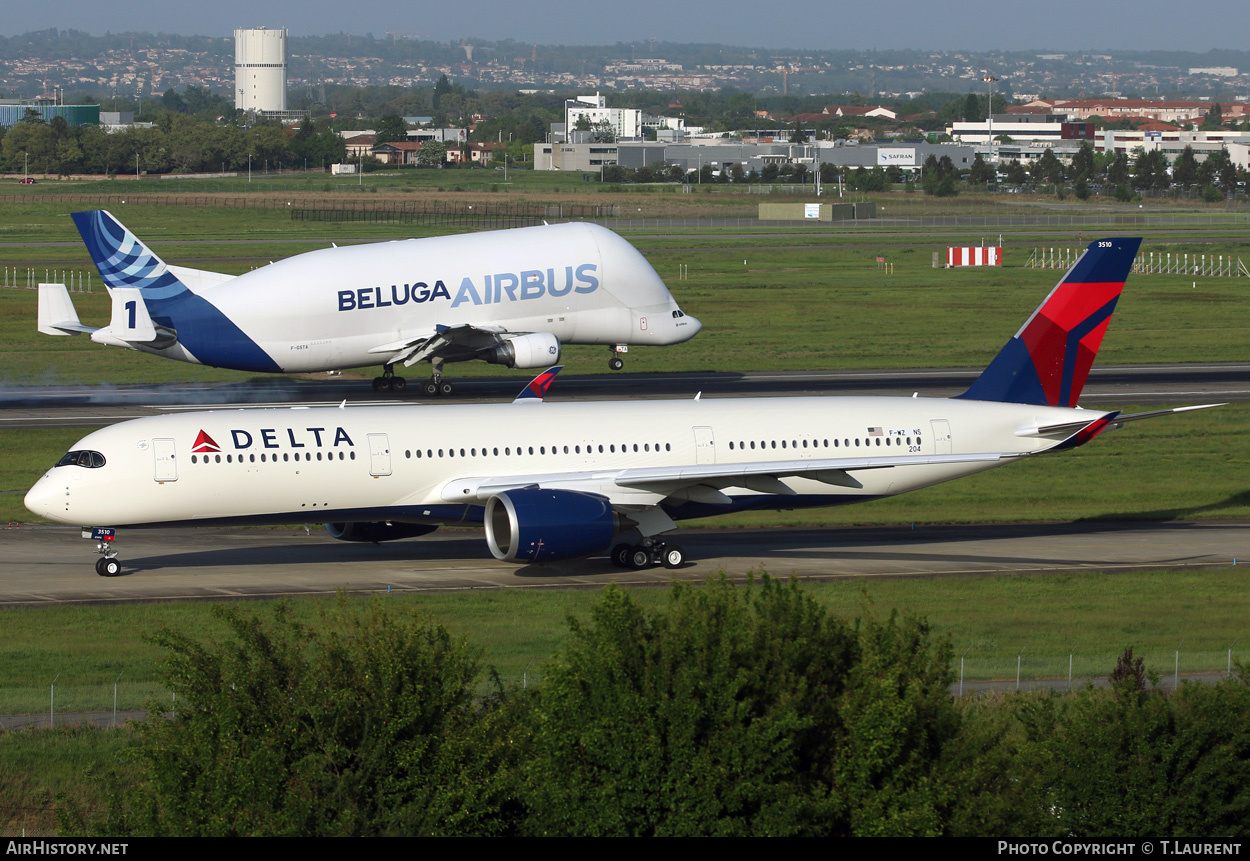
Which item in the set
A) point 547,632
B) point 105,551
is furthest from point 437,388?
point 547,632

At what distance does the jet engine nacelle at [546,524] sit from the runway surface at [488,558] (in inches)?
57.3

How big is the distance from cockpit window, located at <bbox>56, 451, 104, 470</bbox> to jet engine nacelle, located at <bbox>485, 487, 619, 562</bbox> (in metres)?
9.98

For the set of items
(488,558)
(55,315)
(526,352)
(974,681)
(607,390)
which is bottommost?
(488,558)

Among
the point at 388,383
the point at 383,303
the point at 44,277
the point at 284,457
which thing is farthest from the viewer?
the point at 44,277

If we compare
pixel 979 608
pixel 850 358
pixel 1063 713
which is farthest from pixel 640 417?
pixel 850 358

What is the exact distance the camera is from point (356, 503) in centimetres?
3816

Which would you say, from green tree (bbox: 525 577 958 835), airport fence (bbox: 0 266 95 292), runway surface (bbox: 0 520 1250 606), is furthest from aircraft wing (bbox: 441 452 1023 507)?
airport fence (bbox: 0 266 95 292)

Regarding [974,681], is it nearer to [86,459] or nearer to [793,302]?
[86,459]

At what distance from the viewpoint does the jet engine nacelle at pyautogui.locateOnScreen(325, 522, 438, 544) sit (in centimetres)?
4028

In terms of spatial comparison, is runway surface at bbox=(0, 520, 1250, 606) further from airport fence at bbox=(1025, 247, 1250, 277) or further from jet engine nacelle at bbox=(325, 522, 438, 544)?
airport fence at bbox=(1025, 247, 1250, 277)

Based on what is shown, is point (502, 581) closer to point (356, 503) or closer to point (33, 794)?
point (356, 503)

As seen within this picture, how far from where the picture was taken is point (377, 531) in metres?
40.3

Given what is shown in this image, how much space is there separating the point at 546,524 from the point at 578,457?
3.50 metres

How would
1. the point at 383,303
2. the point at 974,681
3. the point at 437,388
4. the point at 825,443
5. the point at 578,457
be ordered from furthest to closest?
1. the point at 437,388
2. the point at 383,303
3. the point at 825,443
4. the point at 578,457
5. the point at 974,681
